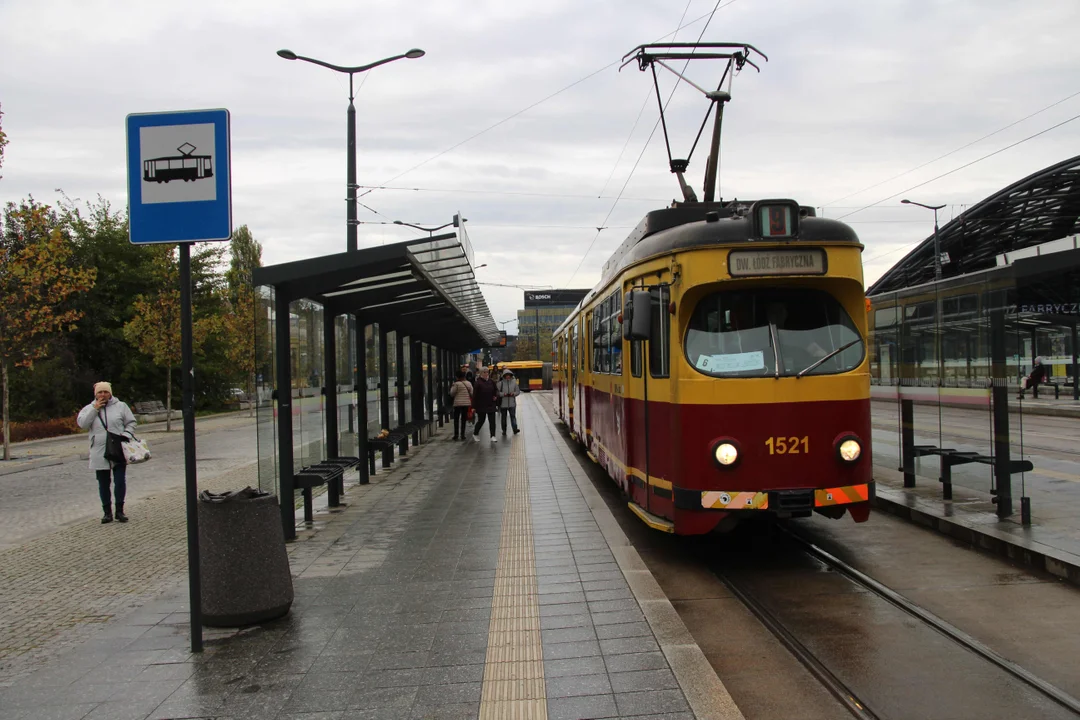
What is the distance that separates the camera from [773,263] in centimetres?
706

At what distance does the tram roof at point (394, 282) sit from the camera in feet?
27.2

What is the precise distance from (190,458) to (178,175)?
1.69 meters

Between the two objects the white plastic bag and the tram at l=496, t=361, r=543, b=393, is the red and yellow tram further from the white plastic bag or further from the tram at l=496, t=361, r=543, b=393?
the tram at l=496, t=361, r=543, b=393

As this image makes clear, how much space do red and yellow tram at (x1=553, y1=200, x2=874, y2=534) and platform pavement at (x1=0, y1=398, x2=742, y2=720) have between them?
1.00 m

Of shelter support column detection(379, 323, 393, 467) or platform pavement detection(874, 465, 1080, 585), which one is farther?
shelter support column detection(379, 323, 393, 467)

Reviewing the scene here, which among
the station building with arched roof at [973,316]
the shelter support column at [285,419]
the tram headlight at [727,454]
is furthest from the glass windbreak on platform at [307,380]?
the station building with arched roof at [973,316]

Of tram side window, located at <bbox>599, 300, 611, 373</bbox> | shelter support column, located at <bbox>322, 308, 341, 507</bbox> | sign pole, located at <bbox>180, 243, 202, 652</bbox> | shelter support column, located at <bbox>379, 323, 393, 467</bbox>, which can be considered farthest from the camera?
shelter support column, located at <bbox>379, 323, 393, 467</bbox>

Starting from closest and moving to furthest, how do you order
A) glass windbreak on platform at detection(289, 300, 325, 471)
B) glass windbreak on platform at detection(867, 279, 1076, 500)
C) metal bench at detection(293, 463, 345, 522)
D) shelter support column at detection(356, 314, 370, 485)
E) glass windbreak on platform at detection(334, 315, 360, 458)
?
glass windbreak on platform at detection(867, 279, 1076, 500) → metal bench at detection(293, 463, 345, 522) → glass windbreak on platform at detection(289, 300, 325, 471) → glass windbreak on platform at detection(334, 315, 360, 458) → shelter support column at detection(356, 314, 370, 485)

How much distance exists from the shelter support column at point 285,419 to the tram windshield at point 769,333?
4.03 metres

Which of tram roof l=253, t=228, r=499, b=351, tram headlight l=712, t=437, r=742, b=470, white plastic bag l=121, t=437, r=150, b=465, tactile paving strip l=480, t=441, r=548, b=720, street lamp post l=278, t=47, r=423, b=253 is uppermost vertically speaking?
street lamp post l=278, t=47, r=423, b=253

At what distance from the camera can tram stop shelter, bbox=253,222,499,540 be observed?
8516 mm

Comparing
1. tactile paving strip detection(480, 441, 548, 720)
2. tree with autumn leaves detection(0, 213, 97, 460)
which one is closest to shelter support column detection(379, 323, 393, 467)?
tactile paving strip detection(480, 441, 548, 720)

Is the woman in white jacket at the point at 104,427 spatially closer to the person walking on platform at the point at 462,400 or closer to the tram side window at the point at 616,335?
the tram side window at the point at 616,335

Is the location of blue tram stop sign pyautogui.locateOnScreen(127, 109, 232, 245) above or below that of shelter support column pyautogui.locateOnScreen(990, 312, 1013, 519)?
above
